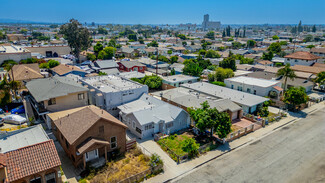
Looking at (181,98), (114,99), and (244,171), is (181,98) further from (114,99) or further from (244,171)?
(244,171)

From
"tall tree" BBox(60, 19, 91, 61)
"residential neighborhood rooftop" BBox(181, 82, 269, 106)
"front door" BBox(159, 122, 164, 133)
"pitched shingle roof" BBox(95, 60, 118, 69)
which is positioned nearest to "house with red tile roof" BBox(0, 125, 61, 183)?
"front door" BBox(159, 122, 164, 133)

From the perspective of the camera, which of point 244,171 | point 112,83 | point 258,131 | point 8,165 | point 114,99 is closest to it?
point 8,165

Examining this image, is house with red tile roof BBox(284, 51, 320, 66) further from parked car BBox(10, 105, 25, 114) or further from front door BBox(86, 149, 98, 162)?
parked car BBox(10, 105, 25, 114)

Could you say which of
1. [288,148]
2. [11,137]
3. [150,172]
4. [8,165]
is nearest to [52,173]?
[8,165]

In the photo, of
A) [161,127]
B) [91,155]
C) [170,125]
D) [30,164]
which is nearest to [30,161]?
[30,164]

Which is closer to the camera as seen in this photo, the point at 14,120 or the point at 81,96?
the point at 14,120

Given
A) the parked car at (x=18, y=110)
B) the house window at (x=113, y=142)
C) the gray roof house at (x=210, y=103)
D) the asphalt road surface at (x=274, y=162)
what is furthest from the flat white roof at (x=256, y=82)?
the parked car at (x=18, y=110)

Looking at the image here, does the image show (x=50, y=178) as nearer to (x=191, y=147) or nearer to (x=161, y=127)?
(x=191, y=147)
